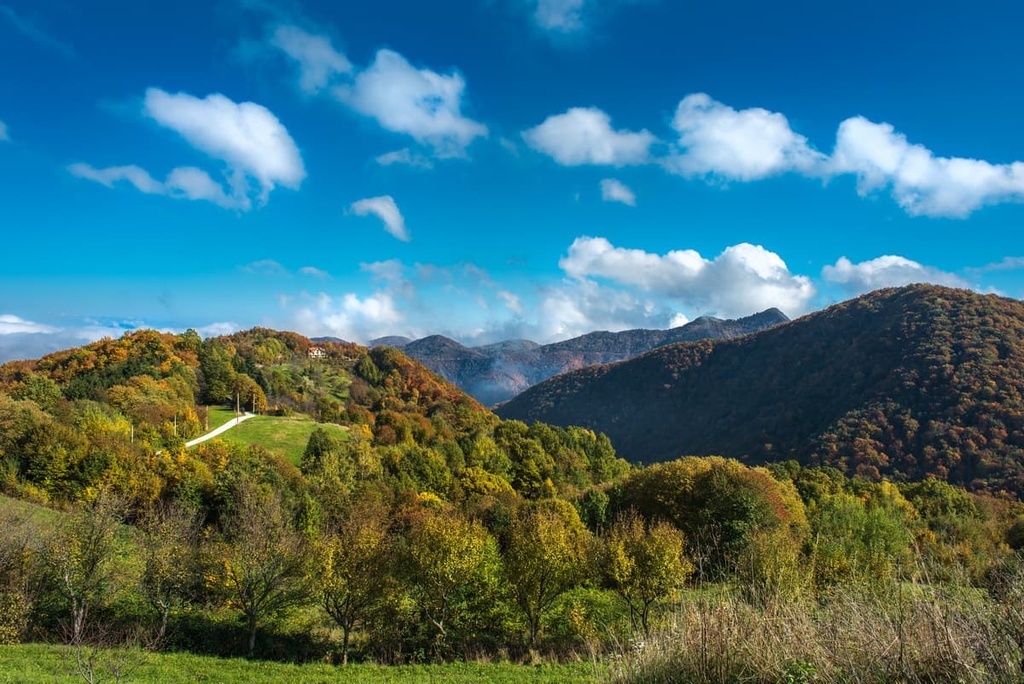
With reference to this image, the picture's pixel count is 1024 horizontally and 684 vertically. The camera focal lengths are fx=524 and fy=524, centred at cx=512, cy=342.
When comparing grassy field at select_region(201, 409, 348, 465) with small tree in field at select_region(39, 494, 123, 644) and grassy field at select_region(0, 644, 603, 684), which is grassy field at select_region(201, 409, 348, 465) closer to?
small tree in field at select_region(39, 494, 123, 644)

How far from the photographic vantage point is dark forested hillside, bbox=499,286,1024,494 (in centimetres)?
8300

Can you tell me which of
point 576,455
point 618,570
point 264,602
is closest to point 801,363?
point 576,455

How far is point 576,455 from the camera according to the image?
7644 centimetres

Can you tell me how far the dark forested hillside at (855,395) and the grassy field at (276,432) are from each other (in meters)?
85.4

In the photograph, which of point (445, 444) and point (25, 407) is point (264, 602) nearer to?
point (25, 407)

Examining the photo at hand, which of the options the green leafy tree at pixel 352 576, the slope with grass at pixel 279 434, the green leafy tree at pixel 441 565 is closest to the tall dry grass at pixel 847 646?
the green leafy tree at pixel 441 565

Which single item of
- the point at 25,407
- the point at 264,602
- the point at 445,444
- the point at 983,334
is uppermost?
the point at 983,334

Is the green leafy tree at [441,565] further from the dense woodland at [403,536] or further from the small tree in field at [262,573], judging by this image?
the small tree in field at [262,573]

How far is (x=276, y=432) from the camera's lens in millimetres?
69312

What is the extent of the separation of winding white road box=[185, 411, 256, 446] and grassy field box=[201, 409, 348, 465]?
2.93ft

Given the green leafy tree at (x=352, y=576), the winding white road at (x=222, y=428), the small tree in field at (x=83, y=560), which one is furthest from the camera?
the winding white road at (x=222, y=428)

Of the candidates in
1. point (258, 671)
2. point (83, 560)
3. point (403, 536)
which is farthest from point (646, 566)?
point (83, 560)

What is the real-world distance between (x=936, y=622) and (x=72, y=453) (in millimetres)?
54631

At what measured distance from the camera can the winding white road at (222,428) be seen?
2373 inches
